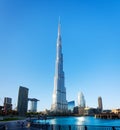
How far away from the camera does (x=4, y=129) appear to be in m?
37.2
